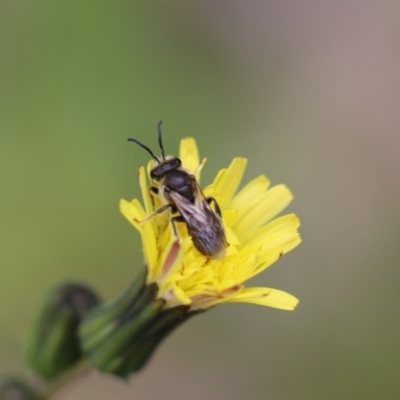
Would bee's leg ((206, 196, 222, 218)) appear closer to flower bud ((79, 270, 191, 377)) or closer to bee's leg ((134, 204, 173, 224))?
bee's leg ((134, 204, 173, 224))

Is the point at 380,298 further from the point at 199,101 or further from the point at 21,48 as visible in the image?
the point at 21,48

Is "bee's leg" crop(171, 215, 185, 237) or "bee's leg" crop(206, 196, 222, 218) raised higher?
"bee's leg" crop(206, 196, 222, 218)

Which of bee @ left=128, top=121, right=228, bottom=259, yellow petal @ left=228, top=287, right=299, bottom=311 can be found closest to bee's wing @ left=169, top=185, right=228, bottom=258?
bee @ left=128, top=121, right=228, bottom=259

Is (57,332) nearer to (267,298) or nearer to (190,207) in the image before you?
(190,207)

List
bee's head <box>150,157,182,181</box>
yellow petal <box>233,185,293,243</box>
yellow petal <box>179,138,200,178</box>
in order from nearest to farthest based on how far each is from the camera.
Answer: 1. bee's head <box>150,157,182,181</box>
2. yellow petal <box>233,185,293,243</box>
3. yellow petal <box>179,138,200,178</box>

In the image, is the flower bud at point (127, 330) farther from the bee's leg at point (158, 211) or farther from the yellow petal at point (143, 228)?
the bee's leg at point (158, 211)

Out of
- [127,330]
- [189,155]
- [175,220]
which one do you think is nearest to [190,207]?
[175,220]
